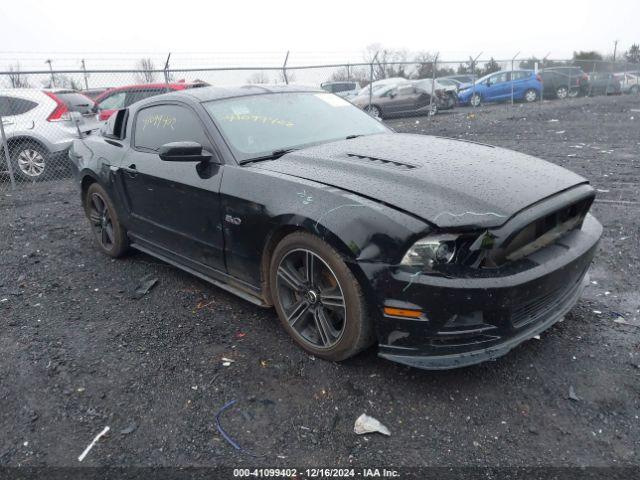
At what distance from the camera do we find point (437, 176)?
278 cm

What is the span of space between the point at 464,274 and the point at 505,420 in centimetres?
75

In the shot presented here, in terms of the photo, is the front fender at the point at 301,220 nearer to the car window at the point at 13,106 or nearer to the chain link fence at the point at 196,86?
the chain link fence at the point at 196,86

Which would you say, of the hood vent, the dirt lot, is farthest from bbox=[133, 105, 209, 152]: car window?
the dirt lot

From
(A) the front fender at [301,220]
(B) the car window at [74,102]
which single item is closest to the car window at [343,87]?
(B) the car window at [74,102]

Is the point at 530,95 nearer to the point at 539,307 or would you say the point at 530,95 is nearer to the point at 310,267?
the point at 539,307

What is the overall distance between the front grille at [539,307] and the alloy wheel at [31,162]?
8.76m

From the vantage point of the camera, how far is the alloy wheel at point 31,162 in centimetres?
872

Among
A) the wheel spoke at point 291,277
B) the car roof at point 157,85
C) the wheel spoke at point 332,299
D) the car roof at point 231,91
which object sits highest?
the car roof at point 157,85

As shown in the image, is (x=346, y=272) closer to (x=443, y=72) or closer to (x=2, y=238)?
(x=2, y=238)

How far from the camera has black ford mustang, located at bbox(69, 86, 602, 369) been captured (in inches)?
95.6

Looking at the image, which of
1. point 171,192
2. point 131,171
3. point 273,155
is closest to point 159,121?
point 131,171

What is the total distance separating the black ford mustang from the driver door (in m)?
0.02

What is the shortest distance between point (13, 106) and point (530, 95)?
18.6 meters

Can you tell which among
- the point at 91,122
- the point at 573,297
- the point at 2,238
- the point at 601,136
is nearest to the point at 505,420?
the point at 573,297
